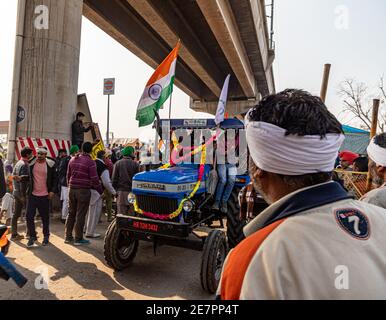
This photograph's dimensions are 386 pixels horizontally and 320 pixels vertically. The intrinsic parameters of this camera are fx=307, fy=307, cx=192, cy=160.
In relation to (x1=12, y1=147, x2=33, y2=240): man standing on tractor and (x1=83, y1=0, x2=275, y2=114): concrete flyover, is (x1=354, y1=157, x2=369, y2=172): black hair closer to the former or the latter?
(x1=12, y1=147, x2=33, y2=240): man standing on tractor

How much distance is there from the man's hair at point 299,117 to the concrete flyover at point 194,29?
12.8 meters

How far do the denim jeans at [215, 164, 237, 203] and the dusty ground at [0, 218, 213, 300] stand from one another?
1.25m

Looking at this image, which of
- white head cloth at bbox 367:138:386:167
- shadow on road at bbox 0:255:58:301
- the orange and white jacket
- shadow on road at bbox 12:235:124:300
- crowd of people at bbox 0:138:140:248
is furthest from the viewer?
crowd of people at bbox 0:138:140:248

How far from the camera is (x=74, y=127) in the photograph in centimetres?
929

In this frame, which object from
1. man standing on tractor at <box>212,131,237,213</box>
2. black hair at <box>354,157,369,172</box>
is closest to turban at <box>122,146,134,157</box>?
man standing on tractor at <box>212,131,237,213</box>

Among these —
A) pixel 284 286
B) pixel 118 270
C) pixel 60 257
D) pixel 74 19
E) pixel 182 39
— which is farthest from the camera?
pixel 182 39

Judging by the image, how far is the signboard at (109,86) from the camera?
1272cm

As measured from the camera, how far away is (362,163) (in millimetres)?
7789

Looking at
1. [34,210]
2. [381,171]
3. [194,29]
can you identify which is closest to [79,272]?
[34,210]

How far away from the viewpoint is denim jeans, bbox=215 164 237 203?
5500mm
